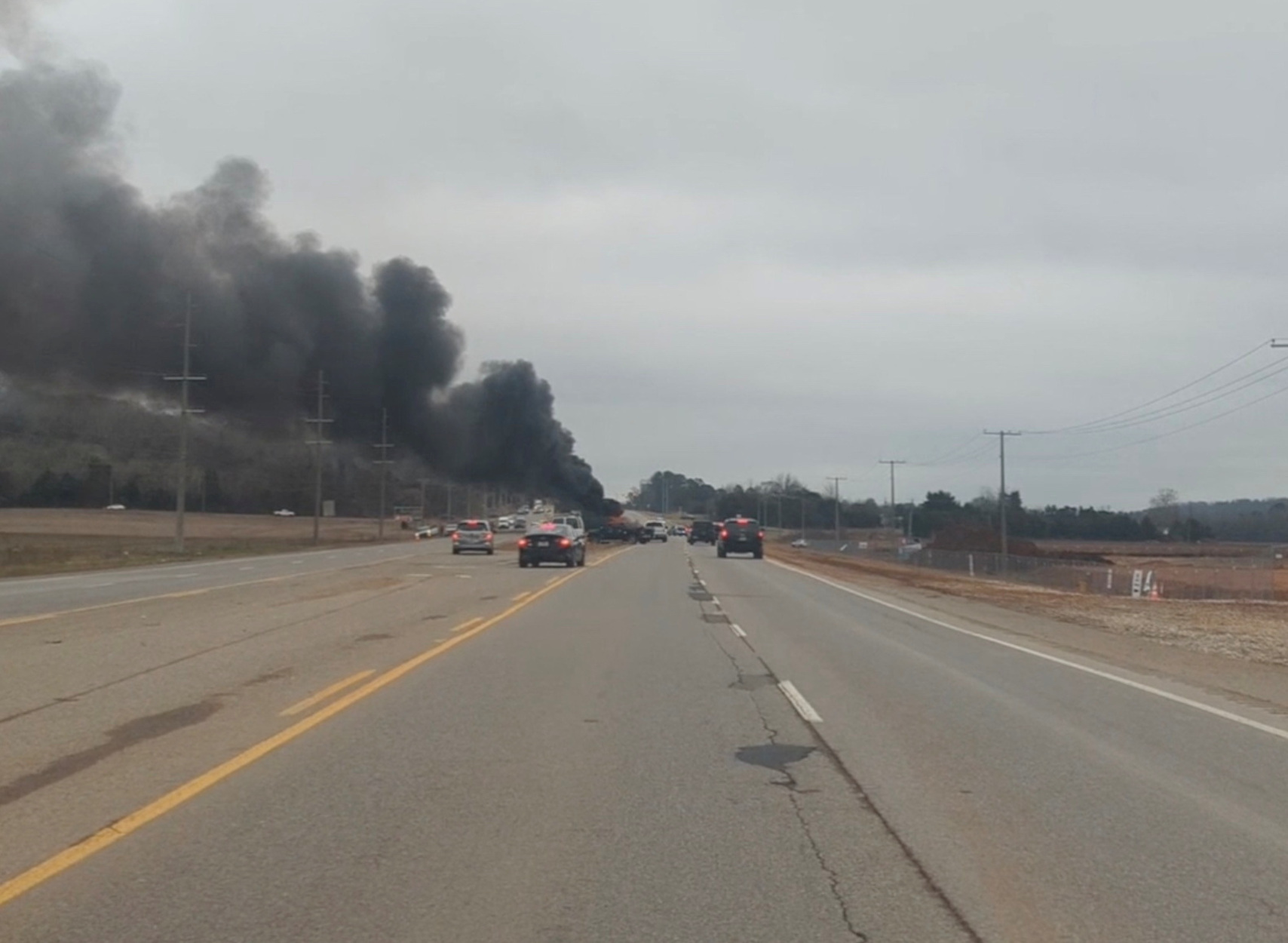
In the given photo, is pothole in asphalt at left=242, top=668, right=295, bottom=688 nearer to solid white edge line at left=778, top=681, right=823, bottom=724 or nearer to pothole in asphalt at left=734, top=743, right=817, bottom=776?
solid white edge line at left=778, top=681, right=823, bottom=724

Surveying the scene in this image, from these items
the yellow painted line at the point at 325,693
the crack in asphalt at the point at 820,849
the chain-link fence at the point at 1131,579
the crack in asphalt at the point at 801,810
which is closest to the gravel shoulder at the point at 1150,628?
the chain-link fence at the point at 1131,579

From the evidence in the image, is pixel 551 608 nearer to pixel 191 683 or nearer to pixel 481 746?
pixel 191 683

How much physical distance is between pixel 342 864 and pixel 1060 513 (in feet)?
488

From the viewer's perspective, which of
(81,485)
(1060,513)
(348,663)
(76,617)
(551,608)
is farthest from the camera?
(1060,513)

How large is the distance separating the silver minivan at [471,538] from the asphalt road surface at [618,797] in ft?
130

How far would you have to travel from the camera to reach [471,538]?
58.5 metres

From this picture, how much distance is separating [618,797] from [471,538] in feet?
165

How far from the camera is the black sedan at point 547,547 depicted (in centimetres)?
4622

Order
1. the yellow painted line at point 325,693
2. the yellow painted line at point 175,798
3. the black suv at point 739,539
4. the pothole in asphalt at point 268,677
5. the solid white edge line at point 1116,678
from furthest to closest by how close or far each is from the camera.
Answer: the black suv at point 739,539 < the pothole in asphalt at point 268,677 < the solid white edge line at point 1116,678 < the yellow painted line at point 325,693 < the yellow painted line at point 175,798

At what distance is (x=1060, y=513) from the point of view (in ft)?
486

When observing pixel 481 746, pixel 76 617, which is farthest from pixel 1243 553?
pixel 481 746

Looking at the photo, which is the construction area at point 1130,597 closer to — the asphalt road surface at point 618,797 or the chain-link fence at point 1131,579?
the chain-link fence at point 1131,579

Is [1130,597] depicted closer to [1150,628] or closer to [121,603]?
[1150,628]

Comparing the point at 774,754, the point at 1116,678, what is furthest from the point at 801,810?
the point at 1116,678
